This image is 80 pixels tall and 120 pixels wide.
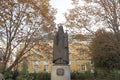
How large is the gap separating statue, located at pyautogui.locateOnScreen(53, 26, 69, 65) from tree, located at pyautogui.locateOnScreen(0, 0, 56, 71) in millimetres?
5244

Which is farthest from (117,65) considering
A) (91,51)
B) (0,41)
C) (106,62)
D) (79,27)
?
(0,41)

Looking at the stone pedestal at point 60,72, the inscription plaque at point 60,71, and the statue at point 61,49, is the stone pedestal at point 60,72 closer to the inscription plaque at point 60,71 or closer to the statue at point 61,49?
the inscription plaque at point 60,71

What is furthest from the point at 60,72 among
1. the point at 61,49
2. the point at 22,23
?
the point at 22,23

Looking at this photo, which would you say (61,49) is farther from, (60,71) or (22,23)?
(22,23)

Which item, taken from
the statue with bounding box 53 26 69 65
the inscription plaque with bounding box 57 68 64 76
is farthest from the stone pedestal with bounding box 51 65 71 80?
the statue with bounding box 53 26 69 65

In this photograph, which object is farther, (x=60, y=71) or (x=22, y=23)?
(x=22, y=23)

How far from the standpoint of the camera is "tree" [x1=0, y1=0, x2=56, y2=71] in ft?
56.6

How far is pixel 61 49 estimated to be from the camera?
13.2 metres

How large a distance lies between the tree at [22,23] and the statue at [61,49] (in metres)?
5.24

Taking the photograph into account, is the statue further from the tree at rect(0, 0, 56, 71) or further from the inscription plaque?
the tree at rect(0, 0, 56, 71)

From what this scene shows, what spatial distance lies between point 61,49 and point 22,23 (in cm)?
623

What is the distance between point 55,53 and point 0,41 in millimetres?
7659

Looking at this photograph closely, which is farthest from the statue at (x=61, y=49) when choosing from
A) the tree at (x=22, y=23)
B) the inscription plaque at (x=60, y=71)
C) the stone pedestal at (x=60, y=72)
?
the tree at (x=22, y=23)

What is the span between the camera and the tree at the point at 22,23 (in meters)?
17.2
